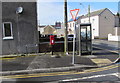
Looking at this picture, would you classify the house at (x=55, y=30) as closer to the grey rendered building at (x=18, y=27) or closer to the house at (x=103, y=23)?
the grey rendered building at (x=18, y=27)

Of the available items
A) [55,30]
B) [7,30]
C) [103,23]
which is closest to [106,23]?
[103,23]

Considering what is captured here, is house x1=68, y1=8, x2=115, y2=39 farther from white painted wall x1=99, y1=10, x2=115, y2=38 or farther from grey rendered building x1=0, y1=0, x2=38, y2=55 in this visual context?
grey rendered building x1=0, y1=0, x2=38, y2=55

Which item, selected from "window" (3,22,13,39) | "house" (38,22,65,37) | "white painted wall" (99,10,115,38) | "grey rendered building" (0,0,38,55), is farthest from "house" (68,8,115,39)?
"window" (3,22,13,39)

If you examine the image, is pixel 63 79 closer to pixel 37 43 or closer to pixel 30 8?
pixel 37 43

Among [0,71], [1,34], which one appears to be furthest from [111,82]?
[1,34]

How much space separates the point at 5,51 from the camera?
35.8ft

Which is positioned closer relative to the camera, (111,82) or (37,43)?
(111,82)

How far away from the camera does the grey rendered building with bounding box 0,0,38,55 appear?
35.5 ft

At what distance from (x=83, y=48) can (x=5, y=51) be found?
246 inches

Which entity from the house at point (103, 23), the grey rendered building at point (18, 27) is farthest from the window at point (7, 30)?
the house at point (103, 23)

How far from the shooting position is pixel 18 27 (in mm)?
10953

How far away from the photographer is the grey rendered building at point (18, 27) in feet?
35.5

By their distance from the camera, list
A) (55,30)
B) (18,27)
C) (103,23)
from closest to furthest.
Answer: (18,27)
(103,23)
(55,30)

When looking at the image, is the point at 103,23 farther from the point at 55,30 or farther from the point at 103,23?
the point at 55,30
